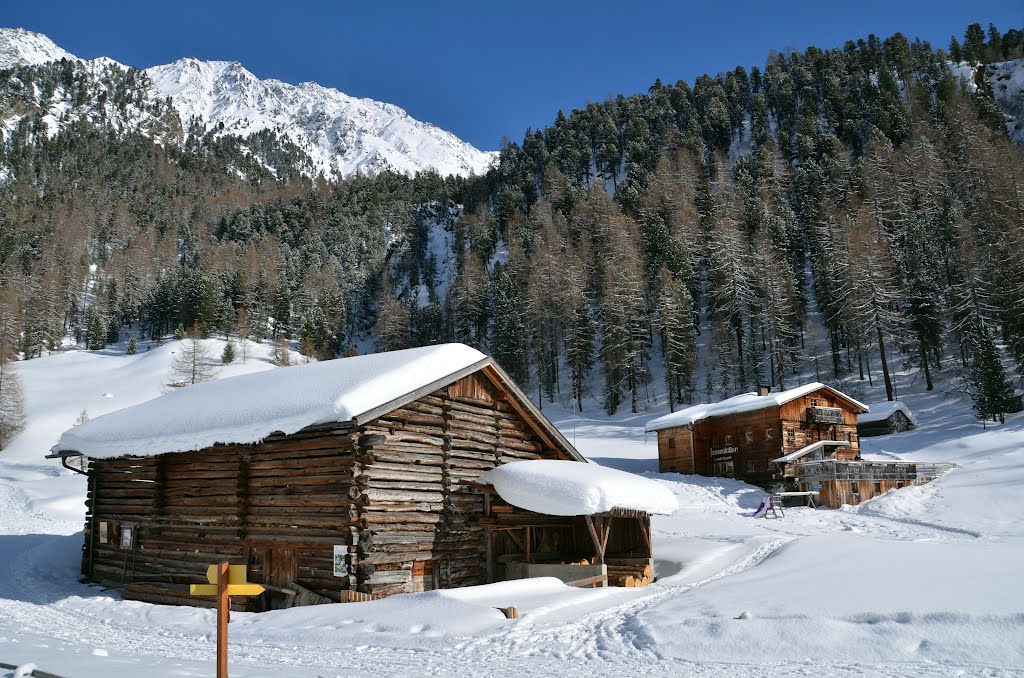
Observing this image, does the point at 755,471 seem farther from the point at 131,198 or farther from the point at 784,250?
the point at 131,198

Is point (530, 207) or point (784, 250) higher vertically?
point (530, 207)

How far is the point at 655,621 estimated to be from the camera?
11391mm

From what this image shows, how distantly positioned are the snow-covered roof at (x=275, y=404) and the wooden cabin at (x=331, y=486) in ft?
0.18

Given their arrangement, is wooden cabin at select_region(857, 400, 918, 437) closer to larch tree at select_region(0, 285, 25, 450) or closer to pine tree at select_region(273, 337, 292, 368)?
pine tree at select_region(273, 337, 292, 368)

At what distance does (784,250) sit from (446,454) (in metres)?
73.0

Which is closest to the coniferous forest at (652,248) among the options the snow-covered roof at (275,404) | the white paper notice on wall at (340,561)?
the snow-covered roof at (275,404)

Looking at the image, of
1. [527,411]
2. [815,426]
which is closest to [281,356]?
[815,426]

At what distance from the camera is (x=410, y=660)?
9953 mm

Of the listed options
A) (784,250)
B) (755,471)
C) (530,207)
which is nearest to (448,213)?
(530,207)

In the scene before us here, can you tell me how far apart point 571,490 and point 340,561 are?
5.75m

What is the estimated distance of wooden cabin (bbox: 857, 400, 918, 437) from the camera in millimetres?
49125

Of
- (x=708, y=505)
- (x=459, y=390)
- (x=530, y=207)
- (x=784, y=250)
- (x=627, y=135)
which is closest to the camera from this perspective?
(x=459, y=390)

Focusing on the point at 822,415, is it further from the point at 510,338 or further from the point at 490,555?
the point at 510,338

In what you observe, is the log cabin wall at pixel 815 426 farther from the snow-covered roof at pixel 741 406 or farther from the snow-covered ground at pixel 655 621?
the snow-covered ground at pixel 655 621
